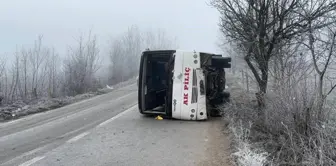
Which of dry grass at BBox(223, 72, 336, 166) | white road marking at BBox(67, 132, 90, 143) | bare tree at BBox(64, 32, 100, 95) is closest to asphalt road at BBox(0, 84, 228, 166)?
white road marking at BBox(67, 132, 90, 143)

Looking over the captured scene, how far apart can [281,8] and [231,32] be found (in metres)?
1.70

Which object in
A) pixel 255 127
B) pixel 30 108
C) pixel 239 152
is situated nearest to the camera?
pixel 239 152

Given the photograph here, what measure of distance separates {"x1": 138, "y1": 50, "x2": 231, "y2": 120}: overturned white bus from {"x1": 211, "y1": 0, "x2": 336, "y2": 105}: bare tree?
1.08m

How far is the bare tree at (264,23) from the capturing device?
8.75 meters

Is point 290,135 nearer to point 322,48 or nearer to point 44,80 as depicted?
point 322,48

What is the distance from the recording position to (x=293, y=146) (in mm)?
4934

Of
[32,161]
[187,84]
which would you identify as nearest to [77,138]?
[32,161]

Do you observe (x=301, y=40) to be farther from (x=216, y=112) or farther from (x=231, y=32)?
(x=216, y=112)

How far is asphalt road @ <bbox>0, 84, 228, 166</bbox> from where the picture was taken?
17.8ft

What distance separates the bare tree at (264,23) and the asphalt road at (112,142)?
2175 mm

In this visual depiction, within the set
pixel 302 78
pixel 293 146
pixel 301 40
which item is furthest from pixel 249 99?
pixel 293 146

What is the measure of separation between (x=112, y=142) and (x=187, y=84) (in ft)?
10.7

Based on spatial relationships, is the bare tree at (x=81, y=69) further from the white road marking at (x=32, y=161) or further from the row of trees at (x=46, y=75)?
the white road marking at (x=32, y=161)

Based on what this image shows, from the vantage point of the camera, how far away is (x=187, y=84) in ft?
30.4
